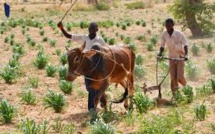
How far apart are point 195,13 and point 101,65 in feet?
56.0

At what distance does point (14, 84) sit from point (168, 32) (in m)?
5.09

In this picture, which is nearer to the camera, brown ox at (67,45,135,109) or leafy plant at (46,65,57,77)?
brown ox at (67,45,135,109)

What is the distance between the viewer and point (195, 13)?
24281 millimetres

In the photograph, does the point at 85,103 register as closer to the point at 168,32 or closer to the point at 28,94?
the point at 28,94

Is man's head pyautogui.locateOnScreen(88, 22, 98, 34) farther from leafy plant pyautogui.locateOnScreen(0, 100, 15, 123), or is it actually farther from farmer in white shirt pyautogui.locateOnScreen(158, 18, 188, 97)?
leafy plant pyautogui.locateOnScreen(0, 100, 15, 123)

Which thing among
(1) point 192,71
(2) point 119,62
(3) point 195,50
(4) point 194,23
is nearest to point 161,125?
(2) point 119,62

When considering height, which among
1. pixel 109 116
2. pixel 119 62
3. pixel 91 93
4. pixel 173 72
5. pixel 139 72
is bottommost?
pixel 109 116

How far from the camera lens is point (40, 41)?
2362 cm

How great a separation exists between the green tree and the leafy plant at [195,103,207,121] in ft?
55.0

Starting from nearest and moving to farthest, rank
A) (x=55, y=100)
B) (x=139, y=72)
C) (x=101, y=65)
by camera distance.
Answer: (x=101, y=65)
(x=55, y=100)
(x=139, y=72)

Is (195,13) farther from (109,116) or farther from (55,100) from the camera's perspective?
(109,116)

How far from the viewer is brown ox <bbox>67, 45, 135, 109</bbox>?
25.5 feet

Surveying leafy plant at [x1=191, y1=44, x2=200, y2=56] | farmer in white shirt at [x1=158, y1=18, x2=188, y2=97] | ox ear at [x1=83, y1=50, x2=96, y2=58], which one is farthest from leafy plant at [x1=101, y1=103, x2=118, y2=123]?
leafy plant at [x1=191, y1=44, x2=200, y2=56]

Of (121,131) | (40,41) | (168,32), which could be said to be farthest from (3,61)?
(121,131)
